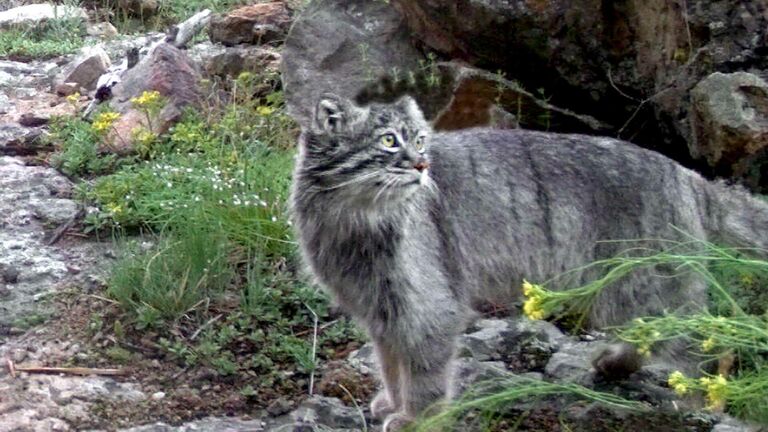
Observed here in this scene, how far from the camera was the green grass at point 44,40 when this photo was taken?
912cm

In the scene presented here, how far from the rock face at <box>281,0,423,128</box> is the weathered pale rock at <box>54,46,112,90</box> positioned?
192 centimetres

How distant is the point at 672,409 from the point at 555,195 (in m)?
0.94

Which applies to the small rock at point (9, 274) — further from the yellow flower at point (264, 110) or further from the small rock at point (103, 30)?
the small rock at point (103, 30)

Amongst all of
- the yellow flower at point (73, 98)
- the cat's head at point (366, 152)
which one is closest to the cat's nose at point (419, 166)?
the cat's head at point (366, 152)

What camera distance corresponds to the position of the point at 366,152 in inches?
167

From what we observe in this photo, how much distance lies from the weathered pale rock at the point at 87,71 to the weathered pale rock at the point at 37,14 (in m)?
1.59

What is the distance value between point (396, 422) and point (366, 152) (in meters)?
1.03

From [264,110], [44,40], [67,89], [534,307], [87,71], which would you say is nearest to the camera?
[534,307]

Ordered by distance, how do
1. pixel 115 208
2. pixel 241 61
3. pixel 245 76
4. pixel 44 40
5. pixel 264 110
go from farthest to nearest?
1. pixel 44 40
2. pixel 241 61
3. pixel 245 76
4. pixel 264 110
5. pixel 115 208

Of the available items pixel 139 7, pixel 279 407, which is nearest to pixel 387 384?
pixel 279 407

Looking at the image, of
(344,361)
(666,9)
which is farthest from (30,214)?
(666,9)

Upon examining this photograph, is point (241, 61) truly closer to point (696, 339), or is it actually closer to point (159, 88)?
point (159, 88)

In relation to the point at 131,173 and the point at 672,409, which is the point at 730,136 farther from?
the point at 131,173

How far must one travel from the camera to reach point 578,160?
15.8ft
